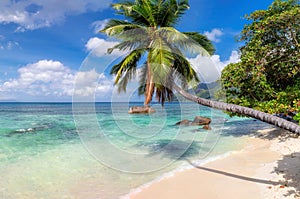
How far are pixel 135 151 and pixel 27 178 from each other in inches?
184

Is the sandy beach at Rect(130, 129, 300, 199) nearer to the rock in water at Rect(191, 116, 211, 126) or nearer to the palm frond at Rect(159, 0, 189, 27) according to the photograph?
the palm frond at Rect(159, 0, 189, 27)

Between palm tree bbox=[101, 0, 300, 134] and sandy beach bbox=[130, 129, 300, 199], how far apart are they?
218 cm

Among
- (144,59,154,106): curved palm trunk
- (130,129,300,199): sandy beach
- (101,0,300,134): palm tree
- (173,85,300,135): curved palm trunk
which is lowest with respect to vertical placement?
(130,129,300,199): sandy beach

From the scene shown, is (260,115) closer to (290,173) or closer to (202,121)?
(290,173)

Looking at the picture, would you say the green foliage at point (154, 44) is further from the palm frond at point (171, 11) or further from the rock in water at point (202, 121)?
the rock in water at point (202, 121)

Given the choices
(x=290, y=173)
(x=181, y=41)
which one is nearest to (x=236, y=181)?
(x=290, y=173)

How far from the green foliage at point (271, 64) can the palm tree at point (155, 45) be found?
123 cm

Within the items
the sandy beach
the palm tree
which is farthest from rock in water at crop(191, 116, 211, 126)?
the palm tree

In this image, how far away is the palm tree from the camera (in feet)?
16.6

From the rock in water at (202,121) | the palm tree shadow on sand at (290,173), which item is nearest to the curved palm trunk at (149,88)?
the palm tree shadow on sand at (290,173)

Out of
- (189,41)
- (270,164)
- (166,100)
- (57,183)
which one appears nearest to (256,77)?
(189,41)

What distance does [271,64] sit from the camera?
270 inches

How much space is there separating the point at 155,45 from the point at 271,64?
13.1 ft

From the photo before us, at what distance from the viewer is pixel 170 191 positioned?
5207 mm
